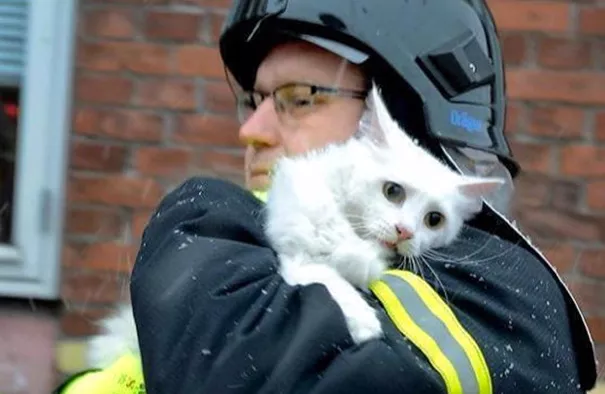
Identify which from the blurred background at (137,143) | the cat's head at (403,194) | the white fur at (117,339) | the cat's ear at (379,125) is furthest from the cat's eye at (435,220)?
the blurred background at (137,143)

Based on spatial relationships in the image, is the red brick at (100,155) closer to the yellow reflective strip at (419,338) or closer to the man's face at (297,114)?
the man's face at (297,114)

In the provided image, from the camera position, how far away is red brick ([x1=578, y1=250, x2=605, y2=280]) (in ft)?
12.2

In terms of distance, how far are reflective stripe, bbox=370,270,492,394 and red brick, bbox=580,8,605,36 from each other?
2.29 metres

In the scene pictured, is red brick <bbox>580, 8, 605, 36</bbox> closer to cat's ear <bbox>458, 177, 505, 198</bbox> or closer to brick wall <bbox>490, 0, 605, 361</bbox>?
brick wall <bbox>490, 0, 605, 361</bbox>

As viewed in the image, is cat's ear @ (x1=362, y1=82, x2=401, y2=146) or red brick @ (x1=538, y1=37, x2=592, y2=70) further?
red brick @ (x1=538, y1=37, x2=592, y2=70)

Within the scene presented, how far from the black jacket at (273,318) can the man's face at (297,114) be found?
21cm

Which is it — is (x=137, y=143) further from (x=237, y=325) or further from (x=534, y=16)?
(x=237, y=325)

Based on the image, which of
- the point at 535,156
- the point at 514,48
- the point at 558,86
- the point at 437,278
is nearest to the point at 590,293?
the point at 535,156

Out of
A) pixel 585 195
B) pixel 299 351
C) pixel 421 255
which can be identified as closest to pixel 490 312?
pixel 421 255

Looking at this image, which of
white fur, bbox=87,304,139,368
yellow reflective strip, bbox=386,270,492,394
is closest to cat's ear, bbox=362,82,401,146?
yellow reflective strip, bbox=386,270,492,394

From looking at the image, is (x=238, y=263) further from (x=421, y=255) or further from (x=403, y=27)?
(x=403, y=27)

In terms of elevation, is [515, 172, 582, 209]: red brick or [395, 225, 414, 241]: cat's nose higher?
[395, 225, 414, 241]: cat's nose

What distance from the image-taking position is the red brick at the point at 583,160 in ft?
12.2

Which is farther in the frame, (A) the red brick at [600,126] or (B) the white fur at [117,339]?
(A) the red brick at [600,126]
